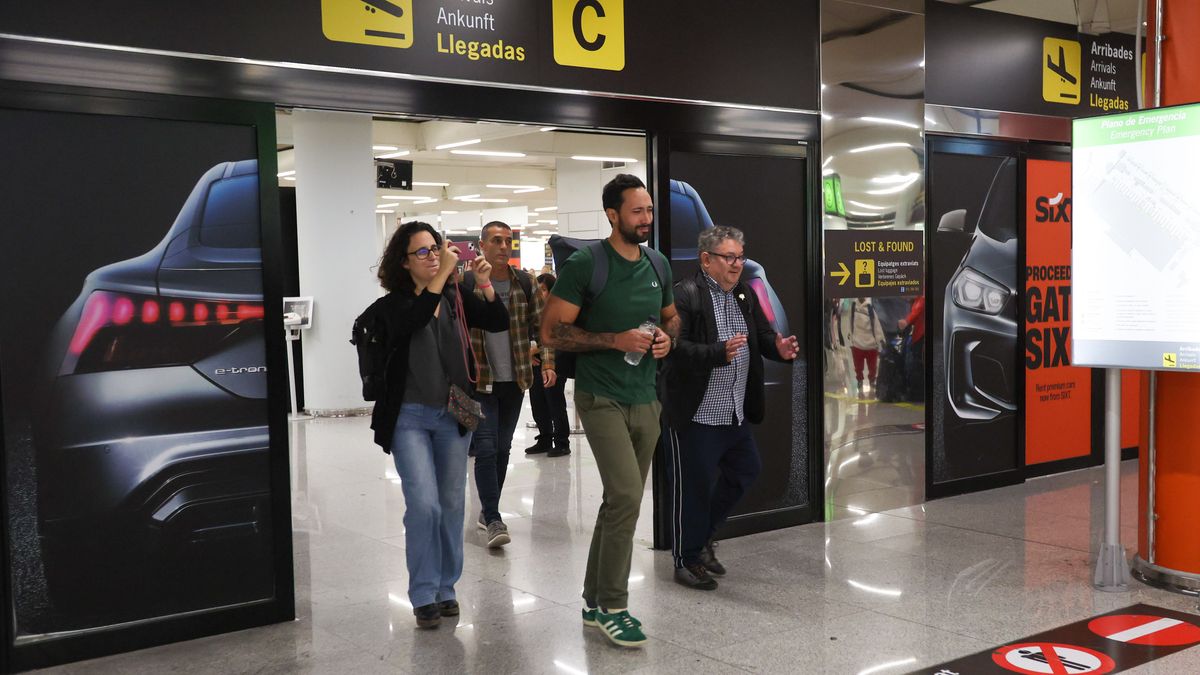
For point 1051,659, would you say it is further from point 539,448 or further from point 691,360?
point 539,448

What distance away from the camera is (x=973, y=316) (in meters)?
6.67

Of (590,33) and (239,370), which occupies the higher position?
(590,33)

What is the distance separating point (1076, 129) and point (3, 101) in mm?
4179

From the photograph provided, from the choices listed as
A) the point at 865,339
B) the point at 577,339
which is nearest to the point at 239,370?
the point at 577,339

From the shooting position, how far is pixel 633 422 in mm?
3848

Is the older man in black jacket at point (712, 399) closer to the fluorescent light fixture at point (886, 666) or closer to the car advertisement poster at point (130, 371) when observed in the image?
the fluorescent light fixture at point (886, 666)

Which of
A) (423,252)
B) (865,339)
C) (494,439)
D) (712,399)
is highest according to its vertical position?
(423,252)

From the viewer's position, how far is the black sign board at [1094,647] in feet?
11.6

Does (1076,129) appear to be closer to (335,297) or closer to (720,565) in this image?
(720,565)

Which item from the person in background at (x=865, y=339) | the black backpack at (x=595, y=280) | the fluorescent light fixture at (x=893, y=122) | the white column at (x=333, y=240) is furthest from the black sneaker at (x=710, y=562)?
the white column at (x=333, y=240)

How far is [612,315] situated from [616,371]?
206 mm

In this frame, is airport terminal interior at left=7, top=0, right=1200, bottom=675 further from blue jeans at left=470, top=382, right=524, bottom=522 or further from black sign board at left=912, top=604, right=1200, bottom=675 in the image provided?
blue jeans at left=470, top=382, right=524, bottom=522

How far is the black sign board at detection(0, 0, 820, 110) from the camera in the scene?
12.5 ft

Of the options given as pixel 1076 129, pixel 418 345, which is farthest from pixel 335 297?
pixel 1076 129
